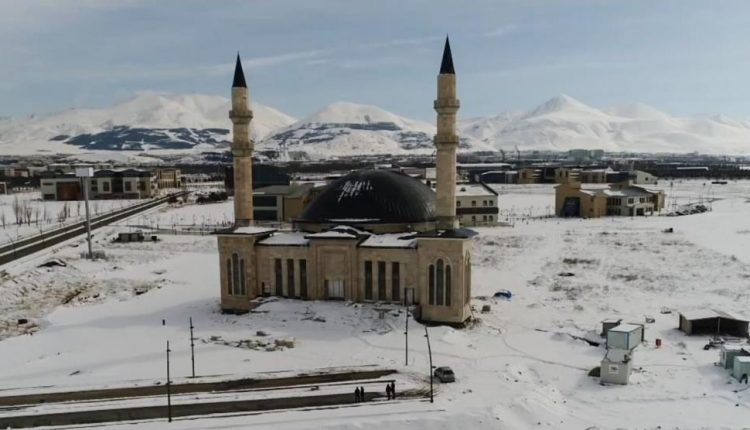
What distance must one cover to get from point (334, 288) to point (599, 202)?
64.3 m

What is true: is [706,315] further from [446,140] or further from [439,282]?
[446,140]

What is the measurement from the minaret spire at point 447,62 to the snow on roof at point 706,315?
2102 cm

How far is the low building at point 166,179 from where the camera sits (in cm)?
14562

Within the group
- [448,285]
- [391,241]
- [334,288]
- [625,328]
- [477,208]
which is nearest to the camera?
[625,328]

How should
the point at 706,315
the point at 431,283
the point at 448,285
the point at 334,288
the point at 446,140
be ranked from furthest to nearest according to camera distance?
the point at 334,288 < the point at 446,140 < the point at 431,283 < the point at 448,285 < the point at 706,315

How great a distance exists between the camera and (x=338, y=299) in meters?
39.8

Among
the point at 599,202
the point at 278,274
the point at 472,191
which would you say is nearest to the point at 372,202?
the point at 278,274

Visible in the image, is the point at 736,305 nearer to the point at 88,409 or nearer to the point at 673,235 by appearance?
the point at 673,235

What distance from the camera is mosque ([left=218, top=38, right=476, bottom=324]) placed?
121 feet

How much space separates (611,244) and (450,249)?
3653 centimetres

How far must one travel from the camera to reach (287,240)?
135ft

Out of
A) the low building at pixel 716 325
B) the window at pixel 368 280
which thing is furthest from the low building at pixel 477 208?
the low building at pixel 716 325

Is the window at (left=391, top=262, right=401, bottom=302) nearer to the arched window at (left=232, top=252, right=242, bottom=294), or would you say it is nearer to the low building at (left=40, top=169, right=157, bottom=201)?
the arched window at (left=232, top=252, right=242, bottom=294)

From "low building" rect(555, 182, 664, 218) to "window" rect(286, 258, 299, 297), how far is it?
209 feet
